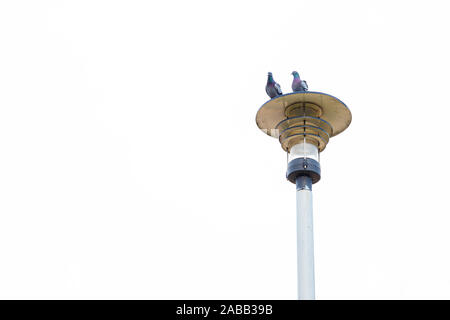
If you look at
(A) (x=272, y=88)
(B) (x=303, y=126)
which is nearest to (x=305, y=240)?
(B) (x=303, y=126)

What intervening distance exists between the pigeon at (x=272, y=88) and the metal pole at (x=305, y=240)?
1.53 m

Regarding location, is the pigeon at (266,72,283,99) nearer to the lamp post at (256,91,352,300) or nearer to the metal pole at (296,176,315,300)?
the lamp post at (256,91,352,300)

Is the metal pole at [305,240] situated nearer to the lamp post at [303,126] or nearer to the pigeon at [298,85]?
the lamp post at [303,126]

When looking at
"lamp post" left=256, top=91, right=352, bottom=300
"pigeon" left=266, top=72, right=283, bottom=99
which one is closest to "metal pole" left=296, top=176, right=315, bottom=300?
"lamp post" left=256, top=91, right=352, bottom=300

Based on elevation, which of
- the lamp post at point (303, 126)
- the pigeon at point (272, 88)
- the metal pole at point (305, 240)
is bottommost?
the metal pole at point (305, 240)

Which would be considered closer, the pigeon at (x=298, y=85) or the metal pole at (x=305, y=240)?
the metal pole at (x=305, y=240)

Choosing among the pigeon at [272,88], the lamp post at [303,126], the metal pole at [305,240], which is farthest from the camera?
the pigeon at [272,88]

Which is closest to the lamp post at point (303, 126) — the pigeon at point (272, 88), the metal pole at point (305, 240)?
the metal pole at point (305, 240)

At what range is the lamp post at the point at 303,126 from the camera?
1308cm

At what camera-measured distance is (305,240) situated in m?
12.4

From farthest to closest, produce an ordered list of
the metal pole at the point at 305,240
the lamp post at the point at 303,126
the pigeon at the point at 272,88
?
the pigeon at the point at 272,88 < the lamp post at the point at 303,126 < the metal pole at the point at 305,240

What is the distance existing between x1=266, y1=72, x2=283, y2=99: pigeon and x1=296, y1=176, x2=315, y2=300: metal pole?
1535mm
